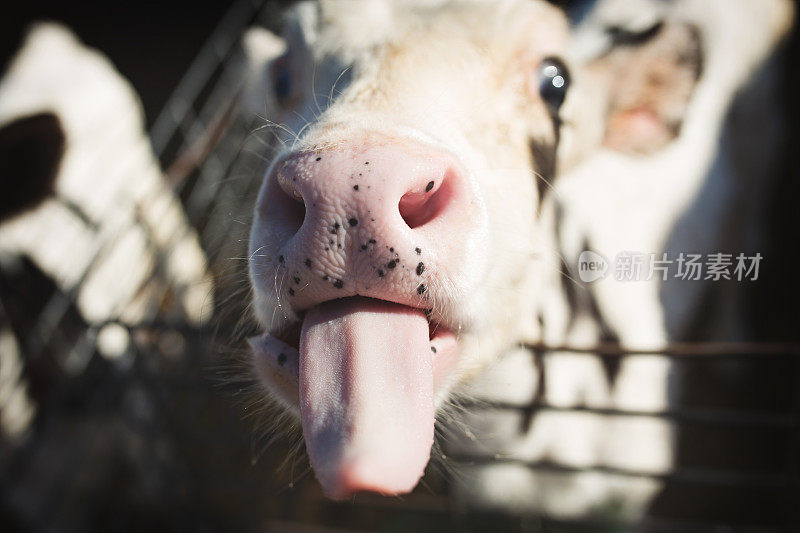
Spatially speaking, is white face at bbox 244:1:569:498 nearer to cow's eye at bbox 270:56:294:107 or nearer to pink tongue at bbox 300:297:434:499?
pink tongue at bbox 300:297:434:499

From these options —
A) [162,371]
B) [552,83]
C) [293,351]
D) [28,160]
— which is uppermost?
[552,83]

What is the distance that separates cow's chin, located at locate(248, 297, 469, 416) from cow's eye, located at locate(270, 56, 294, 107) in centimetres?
60

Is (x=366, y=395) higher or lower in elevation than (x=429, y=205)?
lower

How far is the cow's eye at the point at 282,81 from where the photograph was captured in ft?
4.04

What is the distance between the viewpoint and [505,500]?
155 cm

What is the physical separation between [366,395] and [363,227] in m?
0.20

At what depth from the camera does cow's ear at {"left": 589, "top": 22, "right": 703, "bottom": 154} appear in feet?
4.53

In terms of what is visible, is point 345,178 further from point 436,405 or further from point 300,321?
point 436,405

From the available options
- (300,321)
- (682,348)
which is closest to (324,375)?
(300,321)

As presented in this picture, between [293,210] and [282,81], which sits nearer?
[293,210]

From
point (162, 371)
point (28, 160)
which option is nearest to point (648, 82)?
point (162, 371)

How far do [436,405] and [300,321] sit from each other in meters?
0.25

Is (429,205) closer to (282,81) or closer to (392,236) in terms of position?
(392,236)

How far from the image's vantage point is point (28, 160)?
2.25 meters
